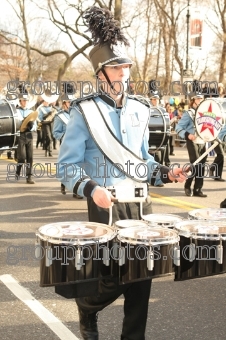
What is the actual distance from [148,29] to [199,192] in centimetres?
2553

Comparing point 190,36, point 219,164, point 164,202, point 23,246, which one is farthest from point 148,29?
point 23,246

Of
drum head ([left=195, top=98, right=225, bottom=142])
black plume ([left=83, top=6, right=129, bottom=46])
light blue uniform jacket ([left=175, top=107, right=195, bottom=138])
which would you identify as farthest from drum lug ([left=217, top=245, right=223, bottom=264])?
light blue uniform jacket ([left=175, top=107, right=195, bottom=138])

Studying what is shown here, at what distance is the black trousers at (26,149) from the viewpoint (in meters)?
11.5

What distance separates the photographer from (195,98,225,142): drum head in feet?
20.9

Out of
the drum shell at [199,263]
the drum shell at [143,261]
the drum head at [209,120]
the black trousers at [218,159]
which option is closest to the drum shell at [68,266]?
the drum shell at [143,261]

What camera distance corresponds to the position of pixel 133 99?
11.4 feet

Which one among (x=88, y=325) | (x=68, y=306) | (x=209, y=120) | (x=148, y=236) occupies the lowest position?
(x=68, y=306)

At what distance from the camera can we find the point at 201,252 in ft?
A: 9.73

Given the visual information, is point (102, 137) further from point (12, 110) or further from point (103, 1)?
point (103, 1)

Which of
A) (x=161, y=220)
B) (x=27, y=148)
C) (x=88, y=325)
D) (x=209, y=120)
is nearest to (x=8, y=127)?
(x=27, y=148)

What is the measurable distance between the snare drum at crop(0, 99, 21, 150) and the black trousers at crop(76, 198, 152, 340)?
22.3 ft

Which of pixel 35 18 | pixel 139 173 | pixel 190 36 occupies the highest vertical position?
pixel 35 18

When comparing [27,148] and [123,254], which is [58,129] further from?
[123,254]

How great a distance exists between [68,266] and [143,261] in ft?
1.20
